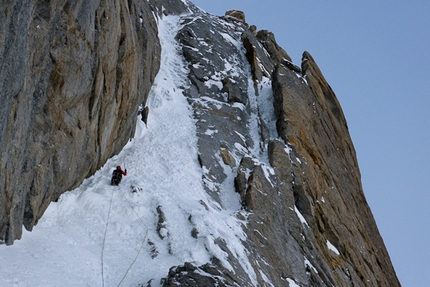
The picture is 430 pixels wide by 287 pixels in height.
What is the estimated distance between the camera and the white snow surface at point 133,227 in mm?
14250

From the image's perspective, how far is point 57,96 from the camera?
641 inches

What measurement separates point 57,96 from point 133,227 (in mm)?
4938

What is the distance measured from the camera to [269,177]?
2234cm

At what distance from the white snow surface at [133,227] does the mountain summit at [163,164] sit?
59 millimetres

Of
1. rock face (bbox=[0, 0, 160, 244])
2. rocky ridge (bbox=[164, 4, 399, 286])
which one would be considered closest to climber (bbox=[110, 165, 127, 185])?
rock face (bbox=[0, 0, 160, 244])

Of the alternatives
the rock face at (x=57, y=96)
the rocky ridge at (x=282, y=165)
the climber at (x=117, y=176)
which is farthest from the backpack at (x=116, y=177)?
the rocky ridge at (x=282, y=165)

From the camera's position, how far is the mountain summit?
14.4 metres

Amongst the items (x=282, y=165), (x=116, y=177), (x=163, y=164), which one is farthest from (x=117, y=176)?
(x=282, y=165)

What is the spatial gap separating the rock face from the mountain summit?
6 centimetres

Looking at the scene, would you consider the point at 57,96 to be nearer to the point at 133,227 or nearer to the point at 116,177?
the point at 116,177

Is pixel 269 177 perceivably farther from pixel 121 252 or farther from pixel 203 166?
pixel 121 252

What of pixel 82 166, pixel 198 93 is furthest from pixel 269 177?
pixel 198 93

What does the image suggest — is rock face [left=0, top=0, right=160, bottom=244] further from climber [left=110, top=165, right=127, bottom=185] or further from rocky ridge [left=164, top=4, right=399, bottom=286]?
rocky ridge [left=164, top=4, right=399, bottom=286]

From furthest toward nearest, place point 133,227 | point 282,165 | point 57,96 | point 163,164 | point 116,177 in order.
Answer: point 282,165, point 163,164, point 116,177, point 133,227, point 57,96
